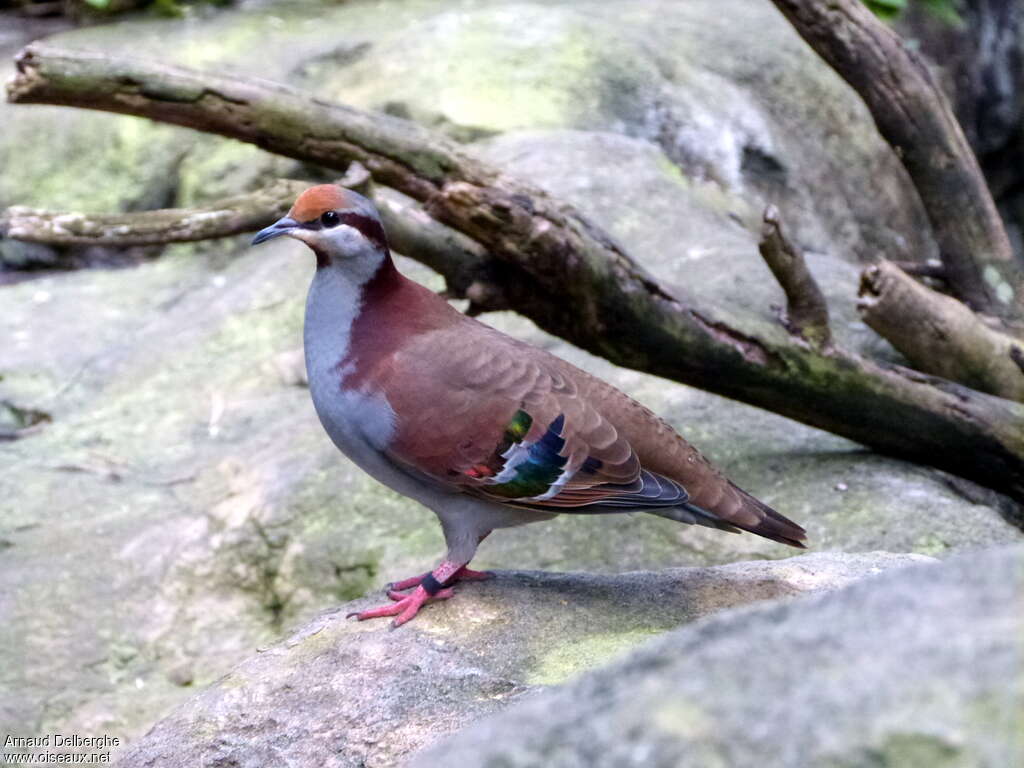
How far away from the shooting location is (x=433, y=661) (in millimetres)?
2914

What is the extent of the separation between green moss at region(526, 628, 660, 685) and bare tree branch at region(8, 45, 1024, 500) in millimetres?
1500

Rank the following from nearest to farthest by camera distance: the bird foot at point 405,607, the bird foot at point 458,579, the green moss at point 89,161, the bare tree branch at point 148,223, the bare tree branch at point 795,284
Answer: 1. the bird foot at point 405,607
2. the bird foot at point 458,579
3. the bare tree branch at point 148,223
4. the bare tree branch at point 795,284
5. the green moss at point 89,161

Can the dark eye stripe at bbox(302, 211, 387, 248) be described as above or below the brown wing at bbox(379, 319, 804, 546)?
above

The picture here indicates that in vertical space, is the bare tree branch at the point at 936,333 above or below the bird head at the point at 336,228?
below

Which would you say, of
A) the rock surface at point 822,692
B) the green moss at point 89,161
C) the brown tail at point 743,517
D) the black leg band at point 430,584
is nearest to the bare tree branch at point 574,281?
the brown tail at point 743,517

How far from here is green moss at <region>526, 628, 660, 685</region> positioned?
9.15 ft

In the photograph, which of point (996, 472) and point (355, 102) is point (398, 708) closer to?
point (996, 472)

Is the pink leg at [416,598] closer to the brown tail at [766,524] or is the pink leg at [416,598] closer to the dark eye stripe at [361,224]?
the brown tail at [766,524]

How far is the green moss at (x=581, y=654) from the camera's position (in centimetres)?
279

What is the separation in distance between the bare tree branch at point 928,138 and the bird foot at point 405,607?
2931 mm

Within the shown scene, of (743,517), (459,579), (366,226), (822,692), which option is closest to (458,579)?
(459,579)

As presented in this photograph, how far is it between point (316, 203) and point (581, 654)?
1.31 metres

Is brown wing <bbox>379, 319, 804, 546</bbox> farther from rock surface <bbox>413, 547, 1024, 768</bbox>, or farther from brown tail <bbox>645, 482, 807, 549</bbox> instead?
rock surface <bbox>413, 547, 1024, 768</bbox>

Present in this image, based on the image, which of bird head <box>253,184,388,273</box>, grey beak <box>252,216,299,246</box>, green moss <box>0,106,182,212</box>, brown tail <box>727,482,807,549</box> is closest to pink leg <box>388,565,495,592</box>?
brown tail <box>727,482,807,549</box>
